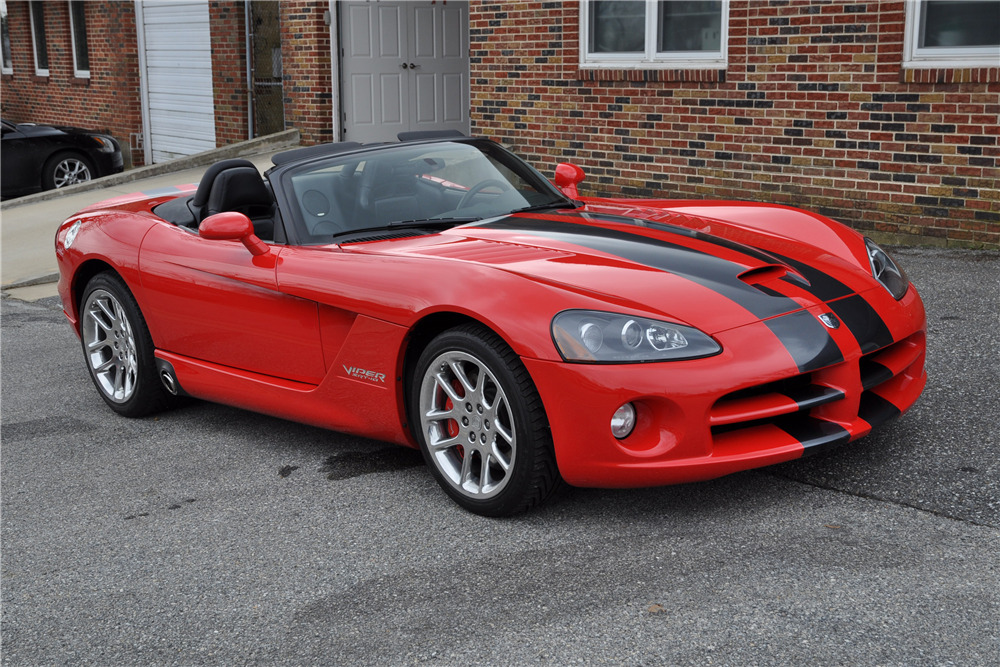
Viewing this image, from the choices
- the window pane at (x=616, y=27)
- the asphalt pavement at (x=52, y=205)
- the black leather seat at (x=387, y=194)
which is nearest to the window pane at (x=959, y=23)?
the window pane at (x=616, y=27)

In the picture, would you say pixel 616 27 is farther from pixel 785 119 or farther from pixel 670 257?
pixel 670 257

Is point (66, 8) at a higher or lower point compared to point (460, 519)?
higher

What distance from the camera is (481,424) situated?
11.8ft

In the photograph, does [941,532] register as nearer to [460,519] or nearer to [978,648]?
[978,648]

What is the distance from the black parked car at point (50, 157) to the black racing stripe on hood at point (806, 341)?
12787 mm

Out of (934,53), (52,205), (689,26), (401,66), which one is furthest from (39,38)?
(934,53)

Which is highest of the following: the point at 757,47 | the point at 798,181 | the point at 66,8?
the point at 66,8

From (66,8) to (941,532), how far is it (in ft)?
61.6

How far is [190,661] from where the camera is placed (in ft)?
9.22

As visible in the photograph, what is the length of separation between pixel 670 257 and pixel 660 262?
0.23ft

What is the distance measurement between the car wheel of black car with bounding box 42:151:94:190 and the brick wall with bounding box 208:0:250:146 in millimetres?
1893

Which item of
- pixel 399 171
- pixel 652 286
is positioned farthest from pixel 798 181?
pixel 652 286

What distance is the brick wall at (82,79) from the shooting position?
1695cm

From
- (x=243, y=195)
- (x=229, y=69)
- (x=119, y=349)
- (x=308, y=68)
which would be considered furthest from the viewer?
(x=229, y=69)
